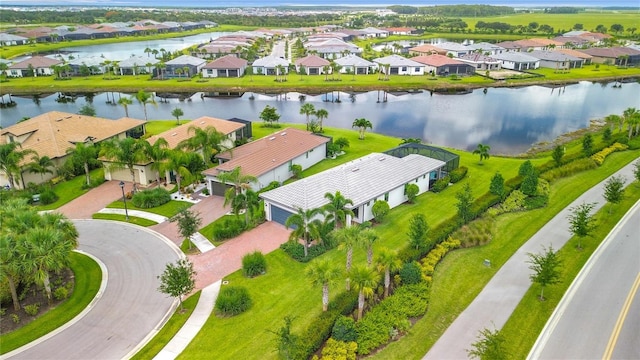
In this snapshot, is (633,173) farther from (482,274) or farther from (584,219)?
(482,274)

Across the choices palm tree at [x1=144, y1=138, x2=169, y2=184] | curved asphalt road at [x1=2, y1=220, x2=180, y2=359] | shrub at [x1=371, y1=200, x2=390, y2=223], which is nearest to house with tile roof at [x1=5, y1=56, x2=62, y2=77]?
palm tree at [x1=144, y1=138, x2=169, y2=184]

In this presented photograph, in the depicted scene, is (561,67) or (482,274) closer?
(482,274)

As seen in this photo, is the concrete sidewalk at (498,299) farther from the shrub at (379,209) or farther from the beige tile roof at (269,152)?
the beige tile roof at (269,152)

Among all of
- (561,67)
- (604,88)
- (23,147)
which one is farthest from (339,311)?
(561,67)

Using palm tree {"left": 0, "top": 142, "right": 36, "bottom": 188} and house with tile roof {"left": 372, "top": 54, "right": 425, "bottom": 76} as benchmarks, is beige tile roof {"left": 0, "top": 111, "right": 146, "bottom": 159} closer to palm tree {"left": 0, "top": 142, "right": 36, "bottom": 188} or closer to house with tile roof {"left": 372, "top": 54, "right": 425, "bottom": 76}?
palm tree {"left": 0, "top": 142, "right": 36, "bottom": 188}

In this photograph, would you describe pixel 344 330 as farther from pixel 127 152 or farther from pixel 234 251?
pixel 127 152

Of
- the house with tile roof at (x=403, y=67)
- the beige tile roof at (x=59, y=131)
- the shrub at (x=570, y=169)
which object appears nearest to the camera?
the shrub at (x=570, y=169)

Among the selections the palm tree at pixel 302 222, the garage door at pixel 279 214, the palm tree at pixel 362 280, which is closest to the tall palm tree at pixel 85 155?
the garage door at pixel 279 214

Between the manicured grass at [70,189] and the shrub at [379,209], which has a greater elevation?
the shrub at [379,209]
